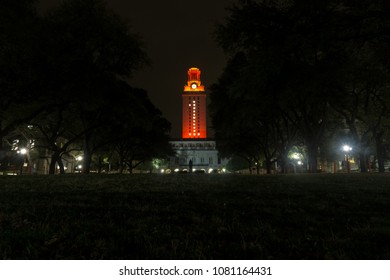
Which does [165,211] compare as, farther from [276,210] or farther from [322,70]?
[322,70]

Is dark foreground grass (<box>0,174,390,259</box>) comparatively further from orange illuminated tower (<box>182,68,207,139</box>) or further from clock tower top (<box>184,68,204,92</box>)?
clock tower top (<box>184,68,204,92</box>)

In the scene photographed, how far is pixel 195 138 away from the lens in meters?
163

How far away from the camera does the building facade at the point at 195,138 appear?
476 feet

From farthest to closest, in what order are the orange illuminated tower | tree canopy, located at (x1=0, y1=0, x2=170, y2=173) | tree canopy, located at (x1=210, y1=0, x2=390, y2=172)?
the orange illuminated tower → tree canopy, located at (x1=0, y1=0, x2=170, y2=173) → tree canopy, located at (x1=210, y1=0, x2=390, y2=172)

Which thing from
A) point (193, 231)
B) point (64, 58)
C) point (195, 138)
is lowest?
point (193, 231)

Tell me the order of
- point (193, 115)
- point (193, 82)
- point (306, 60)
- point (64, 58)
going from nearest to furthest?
1. point (64, 58)
2. point (306, 60)
3. point (193, 115)
4. point (193, 82)

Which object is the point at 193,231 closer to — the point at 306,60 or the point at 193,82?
the point at 306,60

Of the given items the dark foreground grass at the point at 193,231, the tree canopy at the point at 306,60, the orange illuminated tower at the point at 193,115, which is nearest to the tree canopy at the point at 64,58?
the tree canopy at the point at 306,60

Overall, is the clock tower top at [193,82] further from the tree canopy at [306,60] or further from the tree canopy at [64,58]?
the tree canopy at [64,58]

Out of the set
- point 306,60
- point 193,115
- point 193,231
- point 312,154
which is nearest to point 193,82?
point 193,115

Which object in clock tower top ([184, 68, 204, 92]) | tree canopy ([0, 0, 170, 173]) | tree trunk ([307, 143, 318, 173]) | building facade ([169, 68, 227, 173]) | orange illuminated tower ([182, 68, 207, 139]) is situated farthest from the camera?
clock tower top ([184, 68, 204, 92])

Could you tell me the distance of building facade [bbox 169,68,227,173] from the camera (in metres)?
145

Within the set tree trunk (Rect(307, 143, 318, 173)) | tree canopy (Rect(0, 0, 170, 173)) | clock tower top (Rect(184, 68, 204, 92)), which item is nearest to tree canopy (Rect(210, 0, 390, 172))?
tree trunk (Rect(307, 143, 318, 173))
